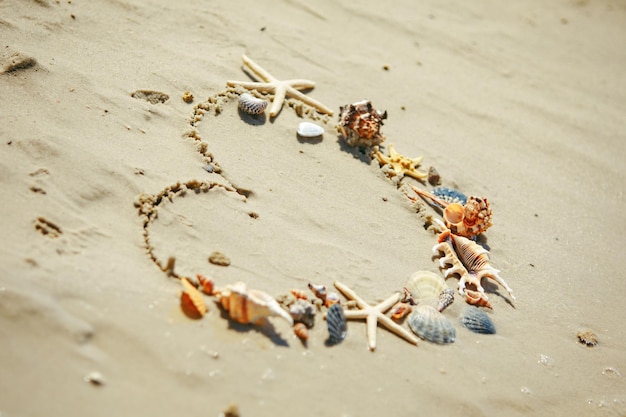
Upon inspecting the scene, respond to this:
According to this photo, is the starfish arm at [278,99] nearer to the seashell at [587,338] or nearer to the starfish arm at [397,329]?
the starfish arm at [397,329]

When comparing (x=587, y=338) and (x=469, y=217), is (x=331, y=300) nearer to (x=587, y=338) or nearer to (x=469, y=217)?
(x=469, y=217)

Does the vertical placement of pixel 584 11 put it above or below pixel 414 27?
above

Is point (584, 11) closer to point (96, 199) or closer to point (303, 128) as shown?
point (303, 128)

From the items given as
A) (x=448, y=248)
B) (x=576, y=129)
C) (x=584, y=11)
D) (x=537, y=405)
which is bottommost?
(x=537, y=405)

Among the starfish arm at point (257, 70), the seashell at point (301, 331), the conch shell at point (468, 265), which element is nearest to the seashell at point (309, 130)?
the starfish arm at point (257, 70)

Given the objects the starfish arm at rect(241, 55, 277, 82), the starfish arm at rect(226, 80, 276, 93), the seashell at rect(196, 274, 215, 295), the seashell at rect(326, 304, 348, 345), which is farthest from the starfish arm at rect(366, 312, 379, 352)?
the starfish arm at rect(241, 55, 277, 82)

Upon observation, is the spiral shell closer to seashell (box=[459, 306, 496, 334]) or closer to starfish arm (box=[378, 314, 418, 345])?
seashell (box=[459, 306, 496, 334])

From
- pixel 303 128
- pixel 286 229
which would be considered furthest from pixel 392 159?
pixel 286 229
